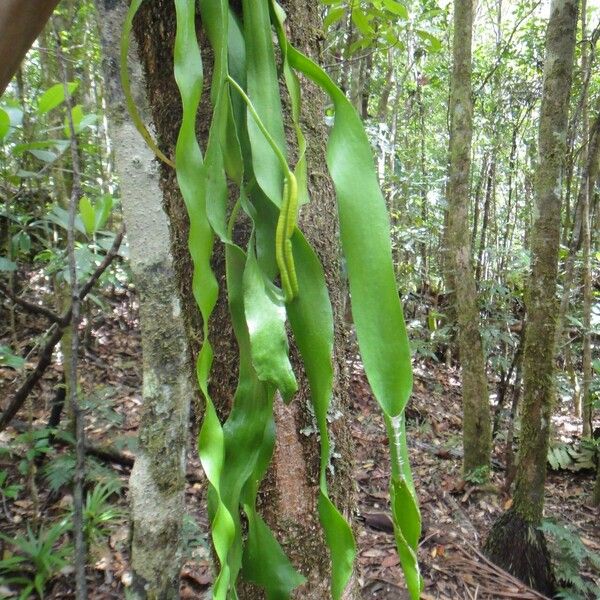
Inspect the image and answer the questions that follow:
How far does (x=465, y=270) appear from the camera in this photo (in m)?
3.52

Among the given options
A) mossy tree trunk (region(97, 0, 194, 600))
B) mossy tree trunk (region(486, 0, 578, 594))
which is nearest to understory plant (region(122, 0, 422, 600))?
mossy tree trunk (region(97, 0, 194, 600))

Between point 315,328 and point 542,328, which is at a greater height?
point 542,328

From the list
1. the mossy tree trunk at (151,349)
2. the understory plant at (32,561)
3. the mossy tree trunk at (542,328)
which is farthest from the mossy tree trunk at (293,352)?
the mossy tree trunk at (542,328)

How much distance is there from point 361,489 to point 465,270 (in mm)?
1529

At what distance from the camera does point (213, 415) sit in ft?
1.42

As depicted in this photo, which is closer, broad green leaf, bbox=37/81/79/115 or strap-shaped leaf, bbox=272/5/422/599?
strap-shaped leaf, bbox=272/5/422/599

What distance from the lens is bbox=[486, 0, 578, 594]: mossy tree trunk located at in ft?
8.05

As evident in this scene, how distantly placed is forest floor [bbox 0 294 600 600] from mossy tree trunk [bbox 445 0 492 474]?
31 centimetres

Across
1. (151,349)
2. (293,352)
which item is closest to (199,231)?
(293,352)

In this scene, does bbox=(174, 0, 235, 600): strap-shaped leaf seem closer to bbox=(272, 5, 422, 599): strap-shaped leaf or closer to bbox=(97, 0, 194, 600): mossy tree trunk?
bbox=(272, 5, 422, 599): strap-shaped leaf

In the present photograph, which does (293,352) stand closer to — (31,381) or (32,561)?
(31,381)

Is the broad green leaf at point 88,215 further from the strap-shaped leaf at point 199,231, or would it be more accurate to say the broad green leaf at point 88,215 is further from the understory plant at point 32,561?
the strap-shaped leaf at point 199,231

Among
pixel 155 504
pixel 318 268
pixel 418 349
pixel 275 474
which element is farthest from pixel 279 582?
pixel 418 349

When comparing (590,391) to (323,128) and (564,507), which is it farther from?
(323,128)
